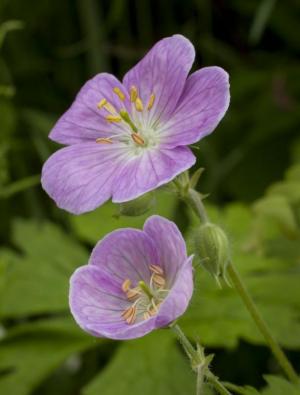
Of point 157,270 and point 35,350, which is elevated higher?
point 157,270

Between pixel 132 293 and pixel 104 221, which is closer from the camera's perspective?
pixel 132 293

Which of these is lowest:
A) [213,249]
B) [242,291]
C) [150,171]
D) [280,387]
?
[280,387]

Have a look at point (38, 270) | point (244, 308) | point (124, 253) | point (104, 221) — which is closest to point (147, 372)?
point (244, 308)

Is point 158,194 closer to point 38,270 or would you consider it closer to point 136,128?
point 38,270

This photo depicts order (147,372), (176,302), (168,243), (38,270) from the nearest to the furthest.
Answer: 1. (176,302)
2. (168,243)
3. (147,372)
4. (38,270)

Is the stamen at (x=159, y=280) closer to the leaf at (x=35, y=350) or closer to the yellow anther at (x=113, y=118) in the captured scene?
the yellow anther at (x=113, y=118)

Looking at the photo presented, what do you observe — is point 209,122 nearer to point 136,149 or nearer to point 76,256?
point 136,149

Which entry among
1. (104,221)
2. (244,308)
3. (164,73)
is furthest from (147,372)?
(164,73)

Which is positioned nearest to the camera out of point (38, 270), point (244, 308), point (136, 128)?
point (136, 128)
